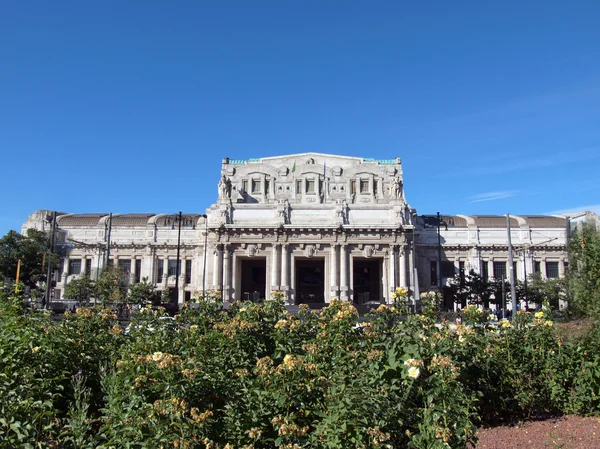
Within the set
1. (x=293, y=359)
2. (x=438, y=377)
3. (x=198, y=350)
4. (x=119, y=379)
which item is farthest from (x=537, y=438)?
(x=119, y=379)

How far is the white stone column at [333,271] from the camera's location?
5470 cm

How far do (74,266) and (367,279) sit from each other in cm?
3839

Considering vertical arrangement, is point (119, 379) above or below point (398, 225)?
below

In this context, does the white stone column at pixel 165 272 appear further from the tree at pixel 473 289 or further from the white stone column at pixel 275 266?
the tree at pixel 473 289

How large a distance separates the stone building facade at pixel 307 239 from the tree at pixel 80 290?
5.34 meters

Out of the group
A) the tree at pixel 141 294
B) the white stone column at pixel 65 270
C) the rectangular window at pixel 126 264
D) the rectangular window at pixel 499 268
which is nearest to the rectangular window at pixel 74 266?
the white stone column at pixel 65 270

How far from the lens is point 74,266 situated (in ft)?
218

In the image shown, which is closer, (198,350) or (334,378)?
(334,378)

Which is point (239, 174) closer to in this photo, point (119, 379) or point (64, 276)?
point (64, 276)

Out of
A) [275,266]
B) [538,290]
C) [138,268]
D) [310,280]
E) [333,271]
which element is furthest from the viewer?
[138,268]

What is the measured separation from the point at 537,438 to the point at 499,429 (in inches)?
27.6

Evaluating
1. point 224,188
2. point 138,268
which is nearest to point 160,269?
point 138,268

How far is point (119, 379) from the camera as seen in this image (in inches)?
263

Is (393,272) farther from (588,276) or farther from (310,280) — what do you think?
(588,276)
